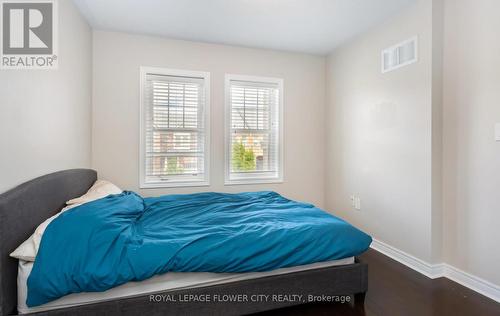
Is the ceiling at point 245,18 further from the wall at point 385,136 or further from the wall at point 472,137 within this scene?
the wall at point 472,137

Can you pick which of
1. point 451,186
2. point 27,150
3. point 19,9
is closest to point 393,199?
point 451,186

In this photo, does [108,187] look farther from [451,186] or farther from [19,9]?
[451,186]

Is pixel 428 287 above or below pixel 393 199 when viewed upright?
below

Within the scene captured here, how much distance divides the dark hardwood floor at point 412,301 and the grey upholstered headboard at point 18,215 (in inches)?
58.5

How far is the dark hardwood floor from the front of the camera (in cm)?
184

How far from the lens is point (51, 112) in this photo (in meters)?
2.01

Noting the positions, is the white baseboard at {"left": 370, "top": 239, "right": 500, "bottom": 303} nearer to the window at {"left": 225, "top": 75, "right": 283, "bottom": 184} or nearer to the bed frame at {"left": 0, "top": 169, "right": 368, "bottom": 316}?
the bed frame at {"left": 0, "top": 169, "right": 368, "bottom": 316}

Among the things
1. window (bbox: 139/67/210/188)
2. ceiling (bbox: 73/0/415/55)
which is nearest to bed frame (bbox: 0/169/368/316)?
window (bbox: 139/67/210/188)

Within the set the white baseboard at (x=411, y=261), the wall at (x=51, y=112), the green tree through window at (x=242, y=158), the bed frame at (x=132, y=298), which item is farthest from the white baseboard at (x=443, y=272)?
the wall at (x=51, y=112)

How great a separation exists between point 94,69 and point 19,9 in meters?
1.34

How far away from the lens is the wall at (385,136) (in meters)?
2.41

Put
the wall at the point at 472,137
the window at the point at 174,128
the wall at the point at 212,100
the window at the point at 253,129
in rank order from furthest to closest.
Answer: the window at the point at 253,129 < the window at the point at 174,128 < the wall at the point at 212,100 < the wall at the point at 472,137

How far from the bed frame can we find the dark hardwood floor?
14 centimetres

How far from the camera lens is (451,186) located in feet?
7.61
